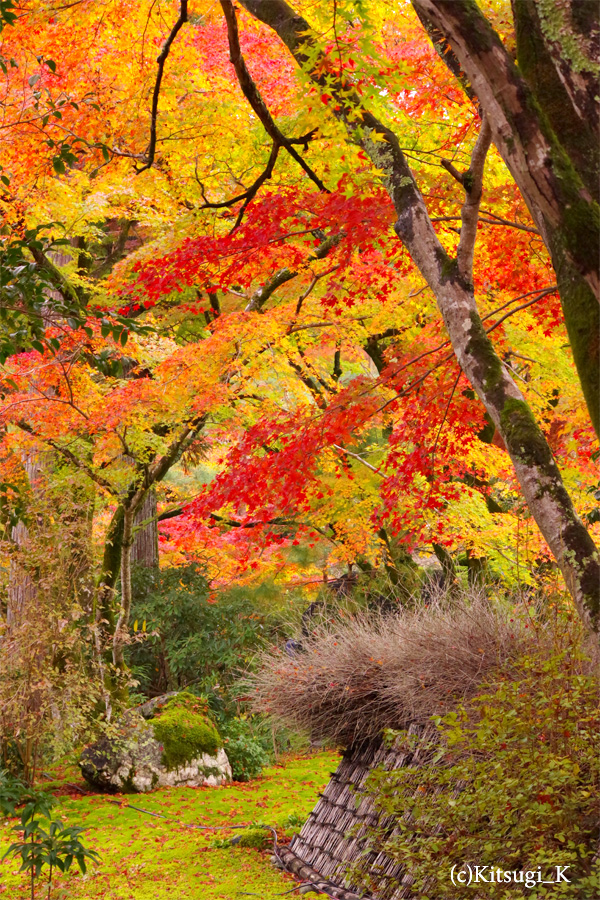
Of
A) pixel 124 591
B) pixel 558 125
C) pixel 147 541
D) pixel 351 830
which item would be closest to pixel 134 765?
pixel 124 591

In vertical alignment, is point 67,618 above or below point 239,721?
above

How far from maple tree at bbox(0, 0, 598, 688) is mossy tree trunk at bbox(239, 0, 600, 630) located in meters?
0.01

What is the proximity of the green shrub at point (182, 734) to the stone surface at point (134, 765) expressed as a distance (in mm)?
71

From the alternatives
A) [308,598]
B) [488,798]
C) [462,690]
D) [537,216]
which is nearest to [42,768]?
[308,598]

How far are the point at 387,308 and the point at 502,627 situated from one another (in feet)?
17.1

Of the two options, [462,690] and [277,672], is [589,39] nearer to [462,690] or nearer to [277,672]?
[462,690]

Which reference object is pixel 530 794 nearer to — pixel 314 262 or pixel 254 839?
pixel 254 839

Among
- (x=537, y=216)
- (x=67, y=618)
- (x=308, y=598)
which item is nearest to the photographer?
(x=537, y=216)

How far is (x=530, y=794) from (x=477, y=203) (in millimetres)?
2938

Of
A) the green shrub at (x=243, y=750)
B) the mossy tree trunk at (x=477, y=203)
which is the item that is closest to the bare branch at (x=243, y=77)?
the mossy tree trunk at (x=477, y=203)

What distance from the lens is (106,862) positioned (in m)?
6.36

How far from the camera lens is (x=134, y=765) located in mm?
8711

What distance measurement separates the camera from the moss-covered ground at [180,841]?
544 centimetres

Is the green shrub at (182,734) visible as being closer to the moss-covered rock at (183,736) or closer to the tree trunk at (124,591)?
the moss-covered rock at (183,736)
